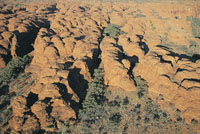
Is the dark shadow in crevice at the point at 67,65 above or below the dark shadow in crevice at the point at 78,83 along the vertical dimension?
above

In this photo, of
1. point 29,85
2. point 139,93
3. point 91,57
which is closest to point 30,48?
point 29,85

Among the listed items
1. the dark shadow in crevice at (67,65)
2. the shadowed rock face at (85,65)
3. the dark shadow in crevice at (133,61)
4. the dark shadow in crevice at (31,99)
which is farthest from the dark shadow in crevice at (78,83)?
the dark shadow in crevice at (133,61)

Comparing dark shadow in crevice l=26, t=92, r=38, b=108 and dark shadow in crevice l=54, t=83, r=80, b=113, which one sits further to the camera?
dark shadow in crevice l=54, t=83, r=80, b=113

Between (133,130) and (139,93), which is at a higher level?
(139,93)

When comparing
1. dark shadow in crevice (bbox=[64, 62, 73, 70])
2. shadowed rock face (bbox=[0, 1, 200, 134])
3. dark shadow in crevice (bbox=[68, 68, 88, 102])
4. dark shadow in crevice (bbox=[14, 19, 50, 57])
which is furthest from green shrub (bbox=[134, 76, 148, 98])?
dark shadow in crevice (bbox=[14, 19, 50, 57])

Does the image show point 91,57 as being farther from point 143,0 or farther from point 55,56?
point 143,0

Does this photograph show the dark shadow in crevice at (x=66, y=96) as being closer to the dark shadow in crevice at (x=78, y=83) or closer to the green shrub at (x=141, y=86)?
the dark shadow in crevice at (x=78, y=83)

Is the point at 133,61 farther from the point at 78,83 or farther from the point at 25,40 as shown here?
the point at 25,40

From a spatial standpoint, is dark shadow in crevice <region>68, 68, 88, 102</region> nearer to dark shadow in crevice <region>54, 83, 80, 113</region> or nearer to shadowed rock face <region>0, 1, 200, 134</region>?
shadowed rock face <region>0, 1, 200, 134</region>
